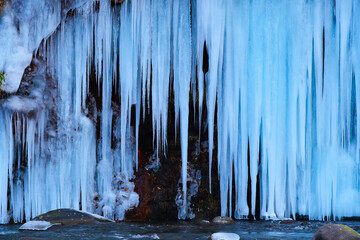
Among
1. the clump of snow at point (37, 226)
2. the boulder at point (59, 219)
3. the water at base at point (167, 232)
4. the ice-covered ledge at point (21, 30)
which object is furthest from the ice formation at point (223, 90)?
the clump of snow at point (37, 226)

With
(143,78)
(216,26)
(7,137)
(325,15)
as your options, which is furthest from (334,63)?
(7,137)

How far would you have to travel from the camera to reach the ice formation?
360 inches

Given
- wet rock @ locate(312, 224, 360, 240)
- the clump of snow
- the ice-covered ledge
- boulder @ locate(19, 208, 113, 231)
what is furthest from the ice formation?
wet rock @ locate(312, 224, 360, 240)

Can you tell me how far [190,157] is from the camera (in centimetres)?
1093

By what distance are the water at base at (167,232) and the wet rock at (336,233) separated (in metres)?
0.70

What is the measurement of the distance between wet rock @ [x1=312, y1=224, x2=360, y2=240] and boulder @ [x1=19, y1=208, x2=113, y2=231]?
4.36 meters

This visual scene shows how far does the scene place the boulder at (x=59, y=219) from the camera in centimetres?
776

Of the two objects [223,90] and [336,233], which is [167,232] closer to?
[336,233]

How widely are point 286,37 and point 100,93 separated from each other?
4.25 m

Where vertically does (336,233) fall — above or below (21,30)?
below

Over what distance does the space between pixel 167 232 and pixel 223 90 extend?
130 inches

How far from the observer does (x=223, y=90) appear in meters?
9.41

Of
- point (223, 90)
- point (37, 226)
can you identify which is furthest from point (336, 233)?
point (37, 226)

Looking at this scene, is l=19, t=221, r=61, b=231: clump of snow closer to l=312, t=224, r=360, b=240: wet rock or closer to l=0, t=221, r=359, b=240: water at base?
l=0, t=221, r=359, b=240: water at base
